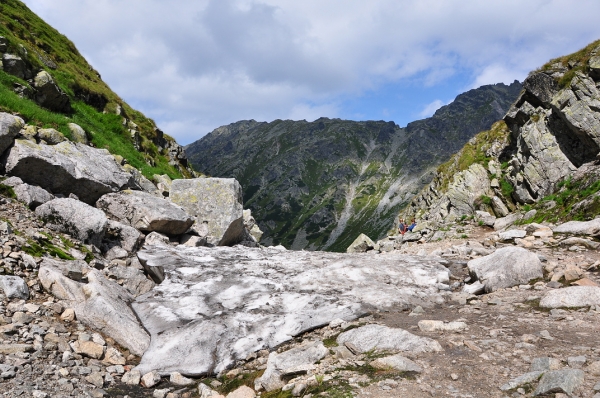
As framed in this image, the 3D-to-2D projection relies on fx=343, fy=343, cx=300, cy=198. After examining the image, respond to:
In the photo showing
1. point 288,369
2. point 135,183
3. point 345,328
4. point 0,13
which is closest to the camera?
point 288,369

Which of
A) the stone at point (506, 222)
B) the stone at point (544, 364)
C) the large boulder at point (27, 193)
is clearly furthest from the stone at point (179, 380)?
the stone at point (506, 222)

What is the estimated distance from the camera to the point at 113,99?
40.0 meters

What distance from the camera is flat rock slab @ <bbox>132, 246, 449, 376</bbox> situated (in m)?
9.29

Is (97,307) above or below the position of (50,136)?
below

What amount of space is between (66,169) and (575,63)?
1841 inches

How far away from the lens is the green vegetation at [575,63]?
3467 cm

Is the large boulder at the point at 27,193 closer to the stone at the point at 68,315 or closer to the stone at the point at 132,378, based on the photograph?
the stone at the point at 68,315

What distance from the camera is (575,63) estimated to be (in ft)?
119

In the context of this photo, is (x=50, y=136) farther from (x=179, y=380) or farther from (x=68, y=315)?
(x=179, y=380)

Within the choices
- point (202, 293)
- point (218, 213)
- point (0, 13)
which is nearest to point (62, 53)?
point (0, 13)

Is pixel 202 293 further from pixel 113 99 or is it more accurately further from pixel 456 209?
pixel 456 209

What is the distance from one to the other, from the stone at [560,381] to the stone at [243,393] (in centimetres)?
509

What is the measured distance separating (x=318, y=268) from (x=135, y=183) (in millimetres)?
12593

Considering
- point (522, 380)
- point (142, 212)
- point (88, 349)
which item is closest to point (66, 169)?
point (142, 212)
